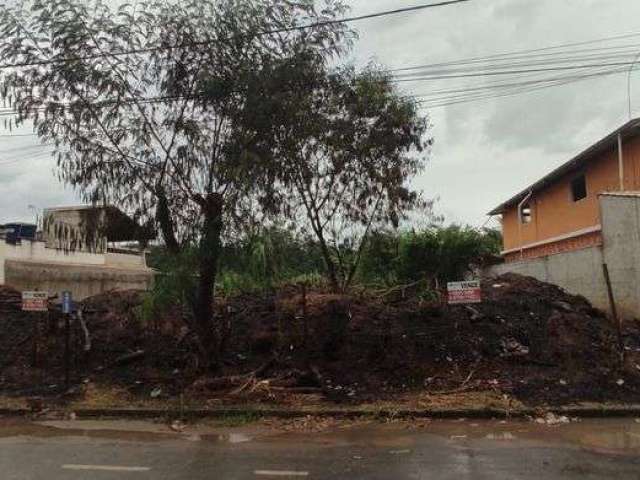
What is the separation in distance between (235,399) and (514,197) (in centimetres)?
1900

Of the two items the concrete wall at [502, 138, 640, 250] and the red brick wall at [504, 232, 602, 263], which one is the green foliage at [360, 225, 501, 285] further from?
the concrete wall at [502, 138, 640, 250]

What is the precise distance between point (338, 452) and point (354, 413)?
236 cm

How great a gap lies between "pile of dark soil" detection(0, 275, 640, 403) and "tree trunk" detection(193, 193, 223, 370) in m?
0.41

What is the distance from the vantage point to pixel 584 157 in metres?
20.5

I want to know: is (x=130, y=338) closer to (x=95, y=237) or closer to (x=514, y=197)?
(x=95, y=237)

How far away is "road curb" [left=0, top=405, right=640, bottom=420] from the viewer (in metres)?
10.1

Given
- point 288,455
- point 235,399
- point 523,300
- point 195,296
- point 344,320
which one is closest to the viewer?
point 288,455

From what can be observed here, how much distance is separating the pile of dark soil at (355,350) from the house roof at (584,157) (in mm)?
5267

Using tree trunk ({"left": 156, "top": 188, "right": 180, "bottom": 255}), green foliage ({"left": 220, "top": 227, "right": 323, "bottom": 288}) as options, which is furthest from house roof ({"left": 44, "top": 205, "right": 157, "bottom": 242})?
green foliage ({"left": 220, "top": 227, "right": 323, "bottom": 288})

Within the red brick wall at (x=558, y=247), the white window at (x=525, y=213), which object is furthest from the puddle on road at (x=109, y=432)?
the white window at (x=525, y=213)

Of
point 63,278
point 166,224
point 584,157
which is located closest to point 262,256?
point 166,224

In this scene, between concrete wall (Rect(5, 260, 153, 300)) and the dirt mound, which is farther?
concrete wall (Rect(5, 260, 153, 300))

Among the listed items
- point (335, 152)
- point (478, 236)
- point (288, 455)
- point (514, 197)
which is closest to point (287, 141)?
point (335, 152)

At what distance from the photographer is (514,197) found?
2745 centimetres
